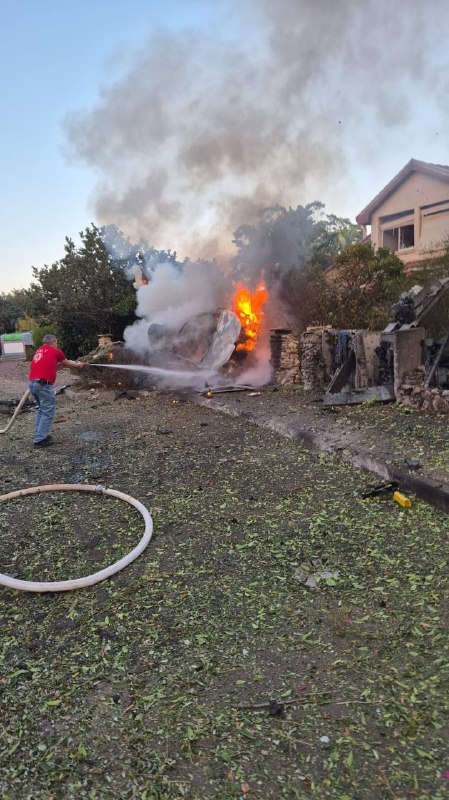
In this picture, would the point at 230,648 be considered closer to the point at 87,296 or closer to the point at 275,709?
the point at 275,709

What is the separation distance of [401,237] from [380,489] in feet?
56.0

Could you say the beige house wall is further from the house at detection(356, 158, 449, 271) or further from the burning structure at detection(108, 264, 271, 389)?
the burning structure at detection(108, 264, 271, 389)

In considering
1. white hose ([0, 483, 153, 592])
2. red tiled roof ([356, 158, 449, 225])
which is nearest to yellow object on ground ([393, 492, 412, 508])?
white hose ([0, 483, 153, 592])

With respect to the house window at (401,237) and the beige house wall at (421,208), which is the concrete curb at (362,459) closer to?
the beige house wall at (421,208)

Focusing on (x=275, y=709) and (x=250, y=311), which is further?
(x=250, y=311)

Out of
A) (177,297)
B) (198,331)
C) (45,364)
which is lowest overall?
(45,364)

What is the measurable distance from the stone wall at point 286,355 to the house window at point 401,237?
32.4ft

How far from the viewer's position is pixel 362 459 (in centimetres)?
573

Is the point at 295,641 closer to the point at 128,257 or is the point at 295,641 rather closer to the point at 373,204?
the point at 373,204

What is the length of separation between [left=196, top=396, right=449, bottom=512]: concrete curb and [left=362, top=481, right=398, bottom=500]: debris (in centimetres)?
12

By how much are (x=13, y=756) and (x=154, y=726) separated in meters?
0.62

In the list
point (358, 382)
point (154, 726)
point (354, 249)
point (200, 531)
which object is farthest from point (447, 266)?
point (154, 726)

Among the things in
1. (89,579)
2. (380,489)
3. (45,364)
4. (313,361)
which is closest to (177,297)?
(313,361)

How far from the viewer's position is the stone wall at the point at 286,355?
11703mm
